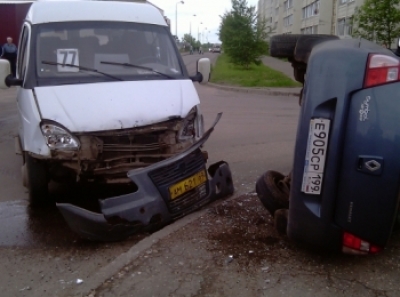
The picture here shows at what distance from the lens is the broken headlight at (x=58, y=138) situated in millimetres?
4910

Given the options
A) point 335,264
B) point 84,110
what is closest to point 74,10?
point 84,110

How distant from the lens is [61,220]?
5.41m

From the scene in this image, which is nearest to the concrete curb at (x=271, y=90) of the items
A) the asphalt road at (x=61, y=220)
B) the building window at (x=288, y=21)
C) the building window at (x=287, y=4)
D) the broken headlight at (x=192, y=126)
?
the asphalt road at (x=61, y=220)

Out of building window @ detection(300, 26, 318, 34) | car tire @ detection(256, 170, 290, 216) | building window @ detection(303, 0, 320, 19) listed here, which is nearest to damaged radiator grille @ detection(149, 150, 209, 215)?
car tire @ detection(256, 170, 290, 216)

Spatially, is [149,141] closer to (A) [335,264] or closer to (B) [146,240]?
(B) [146,240]

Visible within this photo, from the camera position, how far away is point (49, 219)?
5.45 m

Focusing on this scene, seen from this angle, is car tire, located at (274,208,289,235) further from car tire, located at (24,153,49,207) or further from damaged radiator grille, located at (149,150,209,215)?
car tire, located at (24,153,49,207)

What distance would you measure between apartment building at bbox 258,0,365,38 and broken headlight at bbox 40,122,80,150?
1071 inches

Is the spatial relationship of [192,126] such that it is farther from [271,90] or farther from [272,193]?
[271,90]

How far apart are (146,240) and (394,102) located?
7.68 ft

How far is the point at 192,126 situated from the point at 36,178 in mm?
1737

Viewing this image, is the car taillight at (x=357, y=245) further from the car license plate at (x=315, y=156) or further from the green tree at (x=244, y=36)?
the green tree at (x=244, y=36)

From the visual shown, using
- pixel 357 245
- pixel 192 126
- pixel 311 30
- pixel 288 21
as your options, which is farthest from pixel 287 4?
pixel 357 245

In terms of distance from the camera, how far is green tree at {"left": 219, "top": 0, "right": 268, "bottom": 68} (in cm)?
3228
